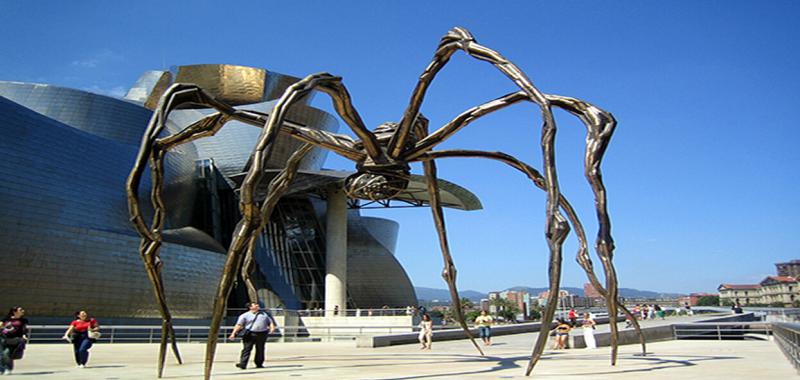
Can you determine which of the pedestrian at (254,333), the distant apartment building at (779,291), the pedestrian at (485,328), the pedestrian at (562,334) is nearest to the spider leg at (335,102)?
the pedestrian at (254,333)

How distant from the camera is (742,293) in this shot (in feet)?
439

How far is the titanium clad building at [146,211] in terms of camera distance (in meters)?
24.7

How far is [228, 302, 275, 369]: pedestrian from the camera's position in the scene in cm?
949

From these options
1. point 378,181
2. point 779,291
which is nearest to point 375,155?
point 378,181

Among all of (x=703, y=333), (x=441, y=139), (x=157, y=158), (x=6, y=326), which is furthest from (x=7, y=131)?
(x=703, y=333)

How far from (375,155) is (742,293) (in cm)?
15203

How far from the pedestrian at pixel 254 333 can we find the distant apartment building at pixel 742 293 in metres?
136

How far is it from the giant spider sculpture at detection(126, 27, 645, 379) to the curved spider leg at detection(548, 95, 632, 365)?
0.04 feet

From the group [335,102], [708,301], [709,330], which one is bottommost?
[709,330]

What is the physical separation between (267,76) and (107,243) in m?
22.7

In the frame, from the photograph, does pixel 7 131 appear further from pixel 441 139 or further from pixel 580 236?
pixel 580 236

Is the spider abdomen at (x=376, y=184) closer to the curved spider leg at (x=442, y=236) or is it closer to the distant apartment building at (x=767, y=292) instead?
the curved spider leg at (x=442, y=236)

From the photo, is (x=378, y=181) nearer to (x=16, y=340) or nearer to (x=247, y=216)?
(x=247, y=216)

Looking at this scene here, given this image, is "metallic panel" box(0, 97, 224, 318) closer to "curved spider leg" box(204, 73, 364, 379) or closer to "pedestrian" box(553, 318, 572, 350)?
"pedestrian" box(553, 318, 572, 350)
